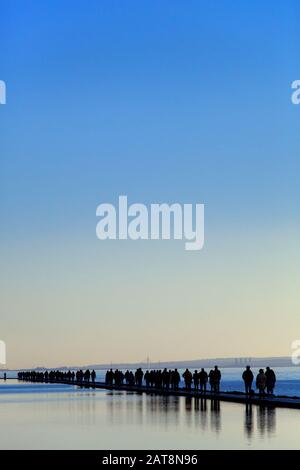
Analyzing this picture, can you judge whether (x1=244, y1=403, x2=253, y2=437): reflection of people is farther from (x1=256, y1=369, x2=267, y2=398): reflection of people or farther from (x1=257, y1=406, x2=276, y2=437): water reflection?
(x1=256, y1=369, x2=267, y2=398): reflection of people

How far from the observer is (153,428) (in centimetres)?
2520

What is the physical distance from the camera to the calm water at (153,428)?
2078cm

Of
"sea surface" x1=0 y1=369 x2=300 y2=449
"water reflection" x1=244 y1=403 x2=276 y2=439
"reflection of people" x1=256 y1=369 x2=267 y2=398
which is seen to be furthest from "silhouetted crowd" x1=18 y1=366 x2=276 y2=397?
"sea surface" x1=0 y1=369 x2=300 y2=449

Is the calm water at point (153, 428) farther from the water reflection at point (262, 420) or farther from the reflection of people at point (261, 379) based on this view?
the reflection of people at point (261, 379)

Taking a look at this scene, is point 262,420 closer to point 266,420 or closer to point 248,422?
point 266,420

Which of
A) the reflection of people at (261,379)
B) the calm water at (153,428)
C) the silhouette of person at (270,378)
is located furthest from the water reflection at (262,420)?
the silhouette of person at (270,378)

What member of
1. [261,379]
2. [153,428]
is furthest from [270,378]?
[153,428]

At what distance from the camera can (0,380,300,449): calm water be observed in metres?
20.8

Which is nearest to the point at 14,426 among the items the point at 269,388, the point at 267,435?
the point at 267,435
